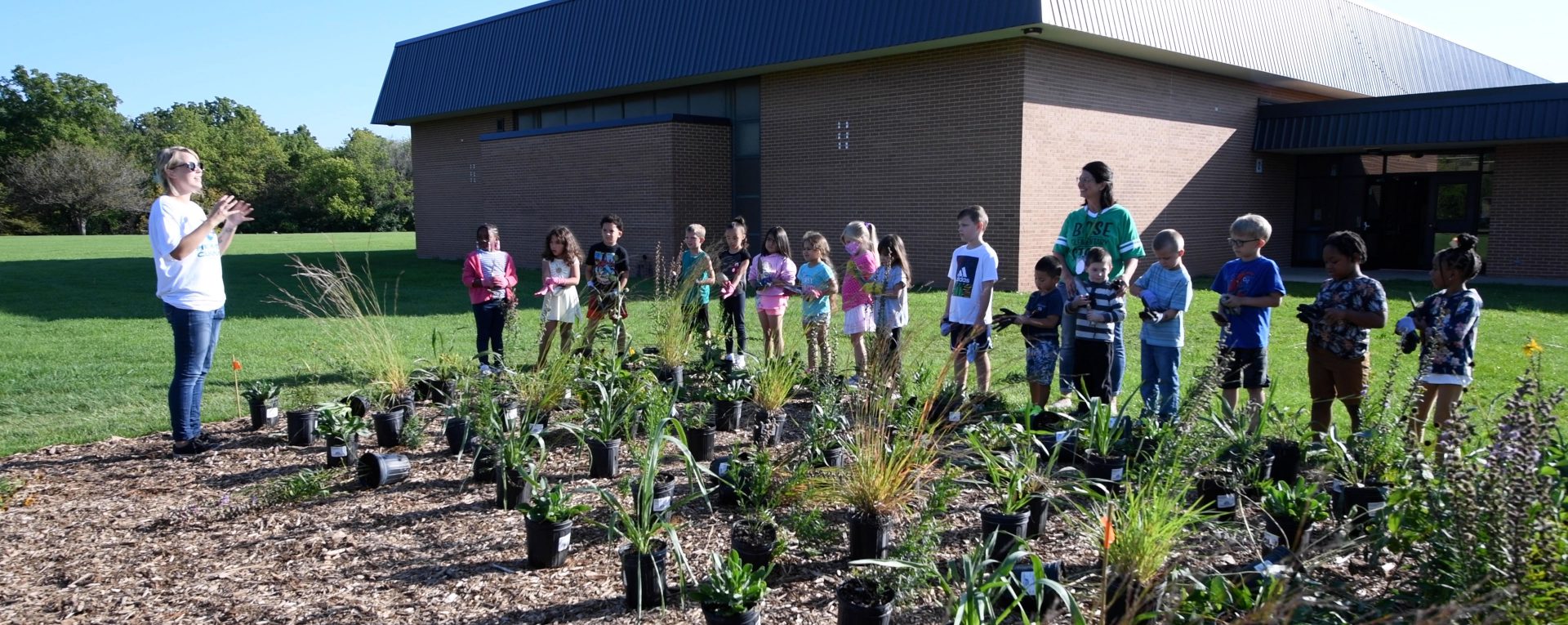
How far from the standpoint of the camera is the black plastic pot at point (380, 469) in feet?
15.8

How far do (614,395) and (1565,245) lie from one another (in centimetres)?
2015

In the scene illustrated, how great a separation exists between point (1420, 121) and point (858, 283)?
53.9 ft

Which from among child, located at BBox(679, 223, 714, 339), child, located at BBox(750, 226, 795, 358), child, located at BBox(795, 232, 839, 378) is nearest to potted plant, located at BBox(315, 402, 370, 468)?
child, located at BBox(679, 223, 714, 339)

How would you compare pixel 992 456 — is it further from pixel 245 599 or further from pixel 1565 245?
pixel 1565 245

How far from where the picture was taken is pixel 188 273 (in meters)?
5.44

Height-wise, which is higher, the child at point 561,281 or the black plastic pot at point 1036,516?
the child at point 561,281

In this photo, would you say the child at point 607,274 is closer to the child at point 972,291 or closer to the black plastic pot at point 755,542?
the child at point 972,291

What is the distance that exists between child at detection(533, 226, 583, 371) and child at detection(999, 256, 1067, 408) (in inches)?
148

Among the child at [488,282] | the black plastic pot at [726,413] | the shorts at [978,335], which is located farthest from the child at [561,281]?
the shorts at [978,335]

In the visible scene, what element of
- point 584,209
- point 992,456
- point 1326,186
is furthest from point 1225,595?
point 1326,186

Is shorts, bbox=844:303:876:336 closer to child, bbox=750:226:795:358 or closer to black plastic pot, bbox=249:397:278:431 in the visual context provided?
child, bbox=750:226:795:358

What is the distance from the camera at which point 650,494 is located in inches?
137

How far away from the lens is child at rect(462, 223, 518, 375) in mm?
7668

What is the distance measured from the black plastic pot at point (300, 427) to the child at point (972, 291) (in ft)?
13.4
